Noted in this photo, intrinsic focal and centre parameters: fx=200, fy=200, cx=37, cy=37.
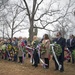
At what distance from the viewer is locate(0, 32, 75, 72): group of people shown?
392 inches

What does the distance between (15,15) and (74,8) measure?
17331 mm

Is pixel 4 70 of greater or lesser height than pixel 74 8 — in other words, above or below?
below

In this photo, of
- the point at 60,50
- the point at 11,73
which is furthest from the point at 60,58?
the point at 11,73

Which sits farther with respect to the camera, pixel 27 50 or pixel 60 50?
pixel 27 50

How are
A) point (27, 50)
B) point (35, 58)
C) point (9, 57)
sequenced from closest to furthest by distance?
point (35, 58) < point (27, 50) < point (9, 57)

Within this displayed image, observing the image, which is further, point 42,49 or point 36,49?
point 36,49

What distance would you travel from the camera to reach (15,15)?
37.9 m

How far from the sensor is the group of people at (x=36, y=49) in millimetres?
9957

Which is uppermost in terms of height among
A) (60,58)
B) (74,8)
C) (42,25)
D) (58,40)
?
(74,8)

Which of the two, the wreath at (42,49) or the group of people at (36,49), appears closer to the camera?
the group of people at (36,49)

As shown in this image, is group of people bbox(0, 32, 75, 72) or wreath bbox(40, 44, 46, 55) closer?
group of people bbox(0, 32, 75, 72)

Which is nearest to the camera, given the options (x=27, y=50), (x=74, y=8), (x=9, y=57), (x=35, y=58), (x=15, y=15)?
(x=35, y=58)

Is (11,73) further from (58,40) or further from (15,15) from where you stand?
(15,15)

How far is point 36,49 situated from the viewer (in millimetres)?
11047
